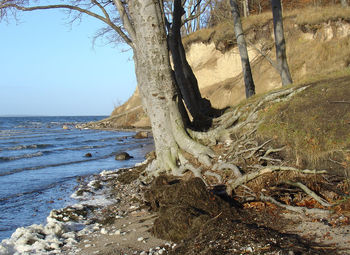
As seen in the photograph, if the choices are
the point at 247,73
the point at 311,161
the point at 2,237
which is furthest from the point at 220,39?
the point at 2,237

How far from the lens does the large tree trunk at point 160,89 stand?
25.4 feet

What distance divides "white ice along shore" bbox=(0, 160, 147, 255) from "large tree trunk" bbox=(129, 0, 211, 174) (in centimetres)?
185

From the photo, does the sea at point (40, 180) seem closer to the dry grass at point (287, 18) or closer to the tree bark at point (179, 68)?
the tree bark at point (179, 68)

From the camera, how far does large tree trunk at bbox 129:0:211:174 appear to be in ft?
25.4

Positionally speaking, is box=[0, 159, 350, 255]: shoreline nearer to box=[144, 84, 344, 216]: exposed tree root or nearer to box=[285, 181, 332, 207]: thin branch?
box=[285, 181, 332, 207]: thin branch

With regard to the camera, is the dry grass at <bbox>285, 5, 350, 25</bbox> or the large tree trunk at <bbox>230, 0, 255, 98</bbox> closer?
the large tree trunk at <bbox>230, 0, 255, 98</bbox>

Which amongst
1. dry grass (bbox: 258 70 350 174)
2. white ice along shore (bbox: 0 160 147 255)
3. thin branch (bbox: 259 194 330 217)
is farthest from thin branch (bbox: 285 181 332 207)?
white ice along shore (bbox: 0 160 147 255)

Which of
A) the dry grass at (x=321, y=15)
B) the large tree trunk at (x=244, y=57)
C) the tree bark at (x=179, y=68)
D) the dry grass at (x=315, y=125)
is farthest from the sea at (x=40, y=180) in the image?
the dry grass at (x=321, y=15)

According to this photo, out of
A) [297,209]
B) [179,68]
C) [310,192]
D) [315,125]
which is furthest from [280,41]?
[297,209]

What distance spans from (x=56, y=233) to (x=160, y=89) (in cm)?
384

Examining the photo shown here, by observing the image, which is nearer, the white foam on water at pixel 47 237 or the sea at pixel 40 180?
the white foam on water at pixel 47 237

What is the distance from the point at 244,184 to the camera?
607cm

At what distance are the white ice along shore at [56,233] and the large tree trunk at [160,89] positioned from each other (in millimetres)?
1851

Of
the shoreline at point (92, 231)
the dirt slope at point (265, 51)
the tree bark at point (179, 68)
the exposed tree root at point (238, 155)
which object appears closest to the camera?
the shoreline at point (92, 231)
